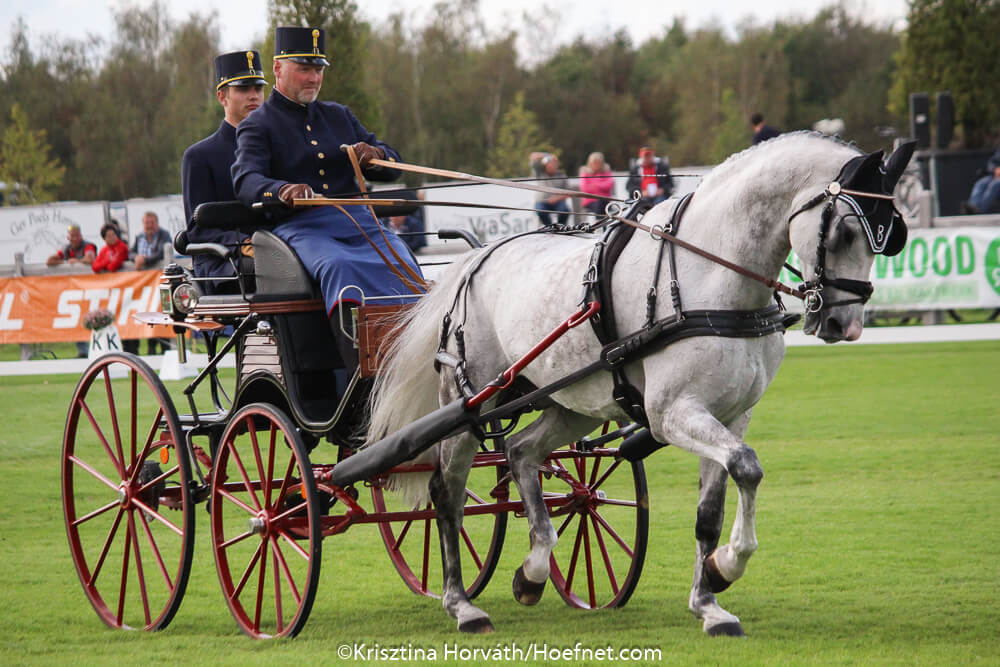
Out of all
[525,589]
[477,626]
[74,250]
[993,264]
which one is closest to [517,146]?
[74,250]

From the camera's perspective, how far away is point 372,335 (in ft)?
16.8

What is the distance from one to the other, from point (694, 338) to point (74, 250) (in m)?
16.7

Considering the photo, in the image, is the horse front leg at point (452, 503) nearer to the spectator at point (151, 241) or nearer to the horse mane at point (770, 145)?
the horse mane at point (770, 145)

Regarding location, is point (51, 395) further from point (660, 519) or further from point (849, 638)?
point (849, 638)

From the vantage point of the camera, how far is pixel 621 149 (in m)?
59.9

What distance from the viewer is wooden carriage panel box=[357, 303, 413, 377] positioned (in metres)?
5.08

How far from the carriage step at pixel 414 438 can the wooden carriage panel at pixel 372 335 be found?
11.9 inches

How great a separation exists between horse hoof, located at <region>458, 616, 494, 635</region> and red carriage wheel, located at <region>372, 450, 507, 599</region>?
0.45m

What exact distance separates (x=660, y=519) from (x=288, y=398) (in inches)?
110

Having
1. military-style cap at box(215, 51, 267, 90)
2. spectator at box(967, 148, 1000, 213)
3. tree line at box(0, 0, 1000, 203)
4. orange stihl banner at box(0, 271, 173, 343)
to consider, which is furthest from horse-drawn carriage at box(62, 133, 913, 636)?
tree line at box(0, 0, 1000, 203)

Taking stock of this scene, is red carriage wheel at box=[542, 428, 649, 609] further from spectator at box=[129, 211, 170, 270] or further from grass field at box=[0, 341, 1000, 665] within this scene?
spectator at box=[129, 211, 170, 270]

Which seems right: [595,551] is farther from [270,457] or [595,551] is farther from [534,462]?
[270,457]

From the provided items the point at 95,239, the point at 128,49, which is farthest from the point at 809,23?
the point at 95,239

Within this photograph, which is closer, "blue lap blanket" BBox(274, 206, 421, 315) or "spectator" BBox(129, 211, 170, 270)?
"blue lap blanket" BBox(274, 206, 421, 315)
